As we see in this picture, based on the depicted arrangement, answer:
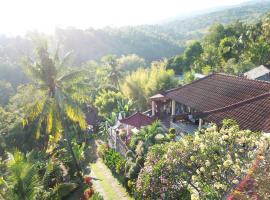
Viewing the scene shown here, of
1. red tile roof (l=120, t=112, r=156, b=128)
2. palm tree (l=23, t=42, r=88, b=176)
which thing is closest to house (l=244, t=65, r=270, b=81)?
red tile roof (l=120, t=112, r=156, b=128)

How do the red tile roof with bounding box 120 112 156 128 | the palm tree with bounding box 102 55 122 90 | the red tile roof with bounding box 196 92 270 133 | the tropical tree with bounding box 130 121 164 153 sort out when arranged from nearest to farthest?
the red tile roof with bounding box 196 92 270 133, the tropical tree with bounding box 130 121 164 153, the red tile roof with bounding box 120 112 156 128, the palm tree with bounding box 102 55 122 90

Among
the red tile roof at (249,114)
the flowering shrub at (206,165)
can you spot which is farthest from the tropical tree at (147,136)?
the flowering shrub at (206,165)

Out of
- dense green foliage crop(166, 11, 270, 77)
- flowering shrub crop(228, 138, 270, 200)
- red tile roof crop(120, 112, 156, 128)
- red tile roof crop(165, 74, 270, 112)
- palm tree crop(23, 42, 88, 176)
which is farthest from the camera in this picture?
dense green foliage crop(166, 11, 270, 77)

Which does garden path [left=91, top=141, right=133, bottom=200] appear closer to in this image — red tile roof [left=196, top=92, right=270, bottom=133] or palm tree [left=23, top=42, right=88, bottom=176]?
palm tree [left=23, top=42, right=88, bottom=176]

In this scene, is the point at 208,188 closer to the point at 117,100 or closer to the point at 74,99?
the point at 74,99

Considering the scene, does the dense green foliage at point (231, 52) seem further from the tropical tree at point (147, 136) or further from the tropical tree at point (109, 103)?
the tropical tree at point (147, 136)

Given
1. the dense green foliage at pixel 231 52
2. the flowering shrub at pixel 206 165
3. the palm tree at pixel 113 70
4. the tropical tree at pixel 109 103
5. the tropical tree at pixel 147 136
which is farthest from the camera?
the dense green foliage at pixel 231 52

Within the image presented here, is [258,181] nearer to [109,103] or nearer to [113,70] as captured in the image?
[109,103]
